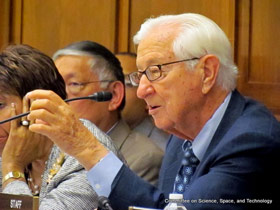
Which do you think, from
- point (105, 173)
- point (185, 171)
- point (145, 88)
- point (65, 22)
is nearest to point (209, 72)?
point (145, 88)

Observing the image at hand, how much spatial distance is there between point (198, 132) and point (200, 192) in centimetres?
35

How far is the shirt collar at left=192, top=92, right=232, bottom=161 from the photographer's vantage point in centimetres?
192

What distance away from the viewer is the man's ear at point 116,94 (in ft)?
10.1

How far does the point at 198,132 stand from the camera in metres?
1.98

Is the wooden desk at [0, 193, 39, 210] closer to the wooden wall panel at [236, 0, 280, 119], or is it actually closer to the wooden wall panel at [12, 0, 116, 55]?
the wooden wall panel at [236, 0, 280, 119]

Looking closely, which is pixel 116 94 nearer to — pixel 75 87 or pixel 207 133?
pixel 75 87

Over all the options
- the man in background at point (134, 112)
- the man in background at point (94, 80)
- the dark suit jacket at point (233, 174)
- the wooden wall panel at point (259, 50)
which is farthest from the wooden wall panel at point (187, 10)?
the dark suit jacket at point (233, 174)

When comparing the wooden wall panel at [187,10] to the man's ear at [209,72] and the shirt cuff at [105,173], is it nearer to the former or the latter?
the man's ear at [209,72]

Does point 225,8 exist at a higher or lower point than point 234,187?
higher

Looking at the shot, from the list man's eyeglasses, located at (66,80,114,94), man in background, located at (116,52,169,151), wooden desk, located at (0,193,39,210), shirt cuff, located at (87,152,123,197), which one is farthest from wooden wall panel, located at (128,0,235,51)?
wooden desk, located at (0,193,39,210)

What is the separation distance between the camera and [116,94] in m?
3.07

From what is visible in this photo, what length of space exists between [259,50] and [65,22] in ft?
3.69

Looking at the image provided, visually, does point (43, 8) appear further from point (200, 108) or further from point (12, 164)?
point (200, 108)

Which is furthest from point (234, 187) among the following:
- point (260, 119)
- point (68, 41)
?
point (68, 41)
